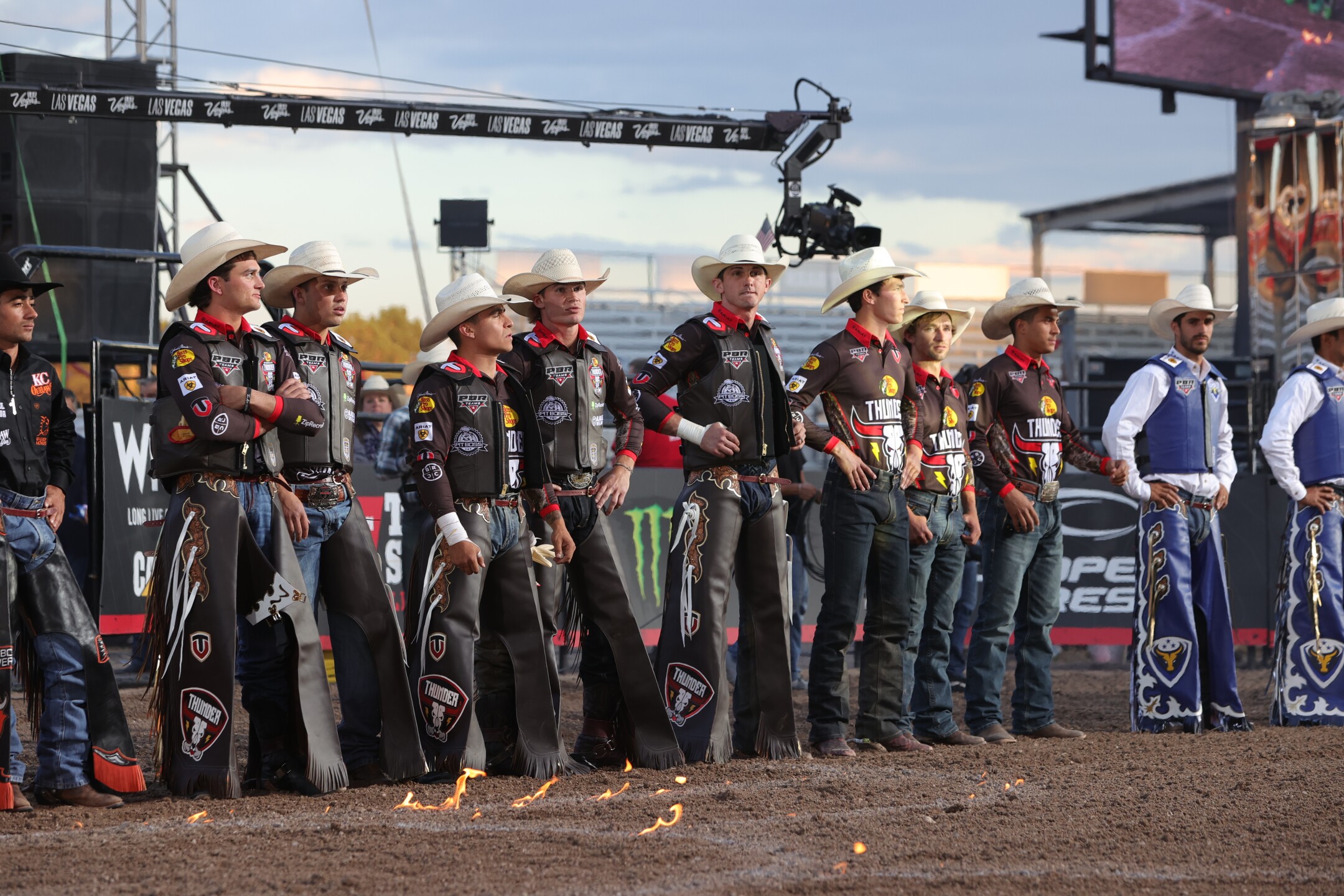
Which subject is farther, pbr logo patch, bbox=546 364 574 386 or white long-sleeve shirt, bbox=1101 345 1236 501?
white long-sleeve shirt, bbox=1101 345 1236 501

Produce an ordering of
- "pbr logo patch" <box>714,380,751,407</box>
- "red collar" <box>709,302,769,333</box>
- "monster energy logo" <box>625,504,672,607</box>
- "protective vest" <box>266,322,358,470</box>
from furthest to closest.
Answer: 1. "monster energy logo" <box>625,504,672,607</box>
2. "red collar" <box>709,302,769,333</box>
3. "pbr logo patch" <box>714,380,751,407</box>
4. "protective vest" <box>266,322,358,470</box>

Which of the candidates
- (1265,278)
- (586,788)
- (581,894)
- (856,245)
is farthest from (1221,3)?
(581,894)

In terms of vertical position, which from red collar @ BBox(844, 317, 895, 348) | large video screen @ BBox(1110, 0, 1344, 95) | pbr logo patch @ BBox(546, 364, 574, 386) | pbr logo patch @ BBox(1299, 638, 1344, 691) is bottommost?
pbr logo patch @ BBox(1299, 638, 1344, 691)

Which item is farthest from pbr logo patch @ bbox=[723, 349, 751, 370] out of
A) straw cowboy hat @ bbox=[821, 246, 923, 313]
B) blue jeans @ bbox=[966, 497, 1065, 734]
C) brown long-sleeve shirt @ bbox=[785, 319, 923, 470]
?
blue jeans @ bbox=[966, 497, 1065, 734]

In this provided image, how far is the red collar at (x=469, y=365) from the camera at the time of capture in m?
6.74

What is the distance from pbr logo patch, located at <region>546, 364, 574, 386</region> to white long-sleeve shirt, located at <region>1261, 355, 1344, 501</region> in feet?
13.6

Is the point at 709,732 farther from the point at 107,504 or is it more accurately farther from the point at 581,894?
the point at 107,504

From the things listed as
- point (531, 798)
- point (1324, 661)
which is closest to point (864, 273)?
point (531, 798)

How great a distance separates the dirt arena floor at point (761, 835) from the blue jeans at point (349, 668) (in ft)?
0.97

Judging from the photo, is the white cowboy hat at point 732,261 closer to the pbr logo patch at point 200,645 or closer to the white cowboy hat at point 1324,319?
the pbr logo patch at point 200,645

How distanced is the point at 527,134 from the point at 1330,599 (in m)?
14.7

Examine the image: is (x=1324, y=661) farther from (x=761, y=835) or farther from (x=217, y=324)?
(x=217, y=324)

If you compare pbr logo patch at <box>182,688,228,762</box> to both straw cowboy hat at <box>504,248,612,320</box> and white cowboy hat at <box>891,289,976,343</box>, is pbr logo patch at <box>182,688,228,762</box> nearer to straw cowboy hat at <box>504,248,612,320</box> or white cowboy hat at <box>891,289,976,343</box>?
straw cowboy hat at <box>504,248,612,320</box>

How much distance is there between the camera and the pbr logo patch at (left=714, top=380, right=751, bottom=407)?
23.7ft
